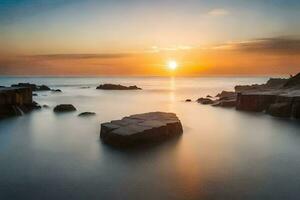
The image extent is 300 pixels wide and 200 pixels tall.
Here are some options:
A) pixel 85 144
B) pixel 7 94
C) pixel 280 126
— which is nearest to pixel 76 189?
pixel 85 144

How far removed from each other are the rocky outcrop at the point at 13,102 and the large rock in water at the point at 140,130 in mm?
17648

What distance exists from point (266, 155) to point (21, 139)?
18.0m

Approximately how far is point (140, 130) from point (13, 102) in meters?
23.0

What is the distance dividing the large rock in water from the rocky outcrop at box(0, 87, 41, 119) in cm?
1765

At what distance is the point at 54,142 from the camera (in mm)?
23078

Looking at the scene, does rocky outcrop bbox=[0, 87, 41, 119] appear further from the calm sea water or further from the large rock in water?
the large rock in water

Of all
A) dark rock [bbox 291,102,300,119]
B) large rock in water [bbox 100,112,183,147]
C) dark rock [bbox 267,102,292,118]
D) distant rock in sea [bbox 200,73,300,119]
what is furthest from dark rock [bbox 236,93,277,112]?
large rock in water [bbox 100,112,183,147]

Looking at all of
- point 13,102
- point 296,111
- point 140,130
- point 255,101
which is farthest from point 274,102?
Answer: point 13,102

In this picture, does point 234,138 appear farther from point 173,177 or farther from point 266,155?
point 173,177

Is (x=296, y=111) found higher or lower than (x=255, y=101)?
lower

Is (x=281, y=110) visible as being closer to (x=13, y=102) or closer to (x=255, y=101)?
(x=255, y=101)

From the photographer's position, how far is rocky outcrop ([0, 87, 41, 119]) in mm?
34969

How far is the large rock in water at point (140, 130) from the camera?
779 inches

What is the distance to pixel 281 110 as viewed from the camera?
1367 inches
